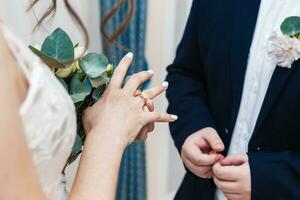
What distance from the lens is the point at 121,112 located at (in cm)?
92

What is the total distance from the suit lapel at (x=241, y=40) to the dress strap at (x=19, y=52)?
63 cm

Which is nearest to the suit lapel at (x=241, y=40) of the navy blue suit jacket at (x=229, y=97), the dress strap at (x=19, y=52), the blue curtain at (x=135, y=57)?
the navy blue suit jacket at (x=229, y=97)

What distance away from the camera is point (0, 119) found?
542mm

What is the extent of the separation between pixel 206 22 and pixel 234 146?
35 centimetres

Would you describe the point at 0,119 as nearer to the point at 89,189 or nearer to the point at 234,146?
the point at 89,189

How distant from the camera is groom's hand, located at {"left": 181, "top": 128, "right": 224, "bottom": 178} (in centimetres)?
117

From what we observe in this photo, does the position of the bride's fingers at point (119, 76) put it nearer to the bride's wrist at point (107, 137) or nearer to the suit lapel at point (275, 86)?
the bride's wrist at point (107, 137)

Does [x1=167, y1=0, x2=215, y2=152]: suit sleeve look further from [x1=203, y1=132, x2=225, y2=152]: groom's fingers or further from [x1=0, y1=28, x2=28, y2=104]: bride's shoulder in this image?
[x1=0, y1=28, x2=28, y2=104]: bride's shoulder

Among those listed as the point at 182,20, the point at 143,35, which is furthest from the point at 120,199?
the point at 182,20

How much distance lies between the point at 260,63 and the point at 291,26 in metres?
0.12

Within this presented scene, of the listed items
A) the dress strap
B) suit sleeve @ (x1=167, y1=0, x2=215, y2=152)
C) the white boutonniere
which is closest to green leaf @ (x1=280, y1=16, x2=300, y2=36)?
the white boutonniere

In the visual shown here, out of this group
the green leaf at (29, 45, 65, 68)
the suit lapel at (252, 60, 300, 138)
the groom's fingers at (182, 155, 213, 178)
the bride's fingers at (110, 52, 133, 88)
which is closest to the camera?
the green leaf at (29, 45, 65, 68)

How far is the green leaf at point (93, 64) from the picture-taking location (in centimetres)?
96

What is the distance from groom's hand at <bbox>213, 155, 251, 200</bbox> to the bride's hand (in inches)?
8.9
